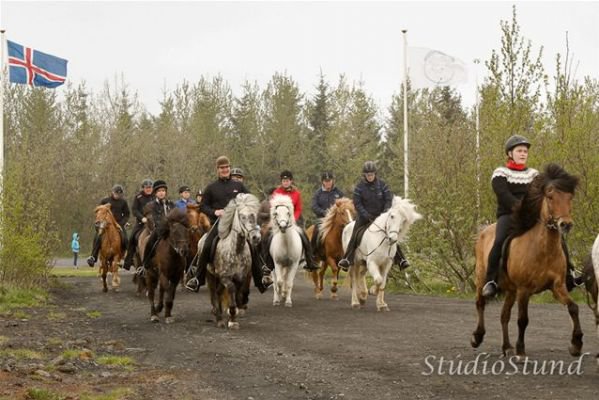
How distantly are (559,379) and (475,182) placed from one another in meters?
12.8

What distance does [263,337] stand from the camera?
13.9 m

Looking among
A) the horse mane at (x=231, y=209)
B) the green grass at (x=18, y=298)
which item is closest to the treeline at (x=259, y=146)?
the green grass at (x=18, y=298)

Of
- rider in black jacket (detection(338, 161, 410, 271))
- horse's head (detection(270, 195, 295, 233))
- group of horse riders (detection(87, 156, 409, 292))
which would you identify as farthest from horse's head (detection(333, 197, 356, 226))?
horse's head (detection(270, 195, 295, 233))

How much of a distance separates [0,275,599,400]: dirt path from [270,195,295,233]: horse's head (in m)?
1.68

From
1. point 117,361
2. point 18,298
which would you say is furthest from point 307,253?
point 117,361

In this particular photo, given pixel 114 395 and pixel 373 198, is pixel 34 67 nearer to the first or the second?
pixel 373 198

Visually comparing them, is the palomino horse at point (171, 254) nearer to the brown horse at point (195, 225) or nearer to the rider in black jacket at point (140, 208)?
the brown horse at point (195, 225)

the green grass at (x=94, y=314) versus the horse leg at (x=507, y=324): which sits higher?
the horse leg at (x=507, y=324)

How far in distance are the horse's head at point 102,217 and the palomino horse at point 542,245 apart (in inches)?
621

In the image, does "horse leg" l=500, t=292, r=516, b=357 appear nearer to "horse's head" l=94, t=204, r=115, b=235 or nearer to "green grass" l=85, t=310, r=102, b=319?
"green grass" l=85, t=310, r=102, b=319

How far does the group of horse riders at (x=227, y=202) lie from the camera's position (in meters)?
16.2

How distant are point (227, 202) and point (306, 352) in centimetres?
492

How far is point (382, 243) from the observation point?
18328 mm

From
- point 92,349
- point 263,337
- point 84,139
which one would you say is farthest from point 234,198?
point 84,139
